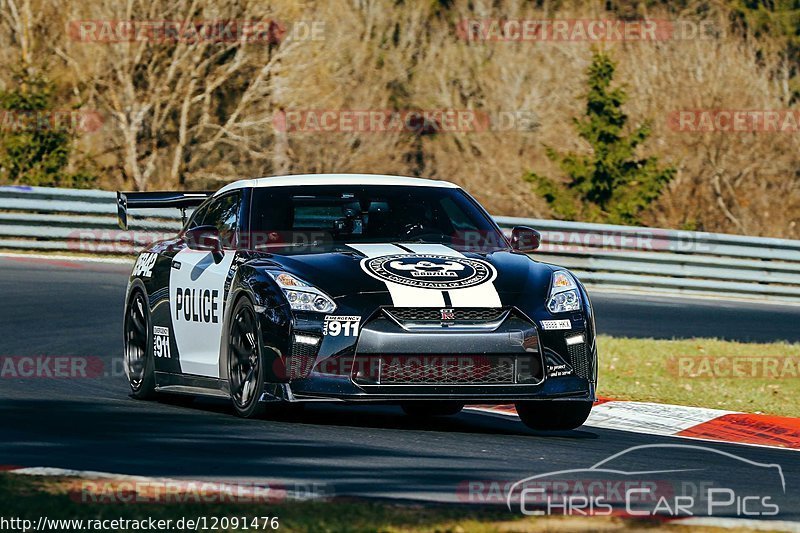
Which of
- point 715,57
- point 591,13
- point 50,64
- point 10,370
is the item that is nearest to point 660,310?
point 10,370

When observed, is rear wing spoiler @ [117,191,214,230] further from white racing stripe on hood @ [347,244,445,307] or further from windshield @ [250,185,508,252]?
white racing stripe on hood @ [347,244,445,307]

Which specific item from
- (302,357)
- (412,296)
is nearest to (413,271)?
(412,296)

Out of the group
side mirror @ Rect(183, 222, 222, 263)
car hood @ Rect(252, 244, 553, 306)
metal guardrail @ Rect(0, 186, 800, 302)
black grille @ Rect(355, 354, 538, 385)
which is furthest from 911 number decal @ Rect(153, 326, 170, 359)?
metal guardrail @ Rect(0, 186, 800, 302)

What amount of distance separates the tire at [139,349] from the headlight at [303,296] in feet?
7.54

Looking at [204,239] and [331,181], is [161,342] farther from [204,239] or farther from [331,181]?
[331,181]

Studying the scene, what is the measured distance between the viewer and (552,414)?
939 centimetres

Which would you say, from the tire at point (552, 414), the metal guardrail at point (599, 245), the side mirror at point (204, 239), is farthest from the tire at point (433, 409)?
the metal guardrail at point (599, 245)

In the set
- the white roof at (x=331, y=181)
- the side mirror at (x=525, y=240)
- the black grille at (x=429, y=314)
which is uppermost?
the white roof at (x=331, y=181)

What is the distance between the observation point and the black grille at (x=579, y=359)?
8781 millimetres

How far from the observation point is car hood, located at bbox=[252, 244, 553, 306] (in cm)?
860

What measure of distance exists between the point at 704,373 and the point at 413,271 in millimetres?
5154

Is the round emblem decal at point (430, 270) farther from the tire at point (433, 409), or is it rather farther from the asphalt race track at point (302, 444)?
the tire at point (433, 409)

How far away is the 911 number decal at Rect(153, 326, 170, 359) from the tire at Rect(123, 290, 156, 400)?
0.26ft

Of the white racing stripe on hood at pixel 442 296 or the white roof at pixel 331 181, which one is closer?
the white racing stripe on hood at pixel 442 296
